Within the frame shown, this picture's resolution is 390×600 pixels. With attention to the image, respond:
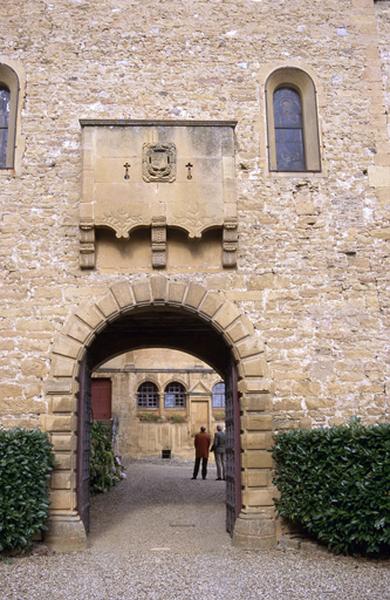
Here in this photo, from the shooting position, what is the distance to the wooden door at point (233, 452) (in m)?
7.75

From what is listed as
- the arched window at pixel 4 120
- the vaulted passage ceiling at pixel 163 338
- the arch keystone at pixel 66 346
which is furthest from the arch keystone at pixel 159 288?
the arched window at pixel 4 120

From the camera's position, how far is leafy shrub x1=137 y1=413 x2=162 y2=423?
23.3 metres

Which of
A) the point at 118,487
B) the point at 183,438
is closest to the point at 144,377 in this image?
the point at 183,438

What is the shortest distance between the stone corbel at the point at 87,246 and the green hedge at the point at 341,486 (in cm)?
327

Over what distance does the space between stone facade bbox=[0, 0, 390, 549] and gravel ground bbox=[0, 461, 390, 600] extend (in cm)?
57

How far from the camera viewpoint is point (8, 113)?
8688 mm

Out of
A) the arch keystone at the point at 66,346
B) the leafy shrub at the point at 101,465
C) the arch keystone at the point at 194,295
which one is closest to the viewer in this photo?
the arch keystone at the point at 66,346

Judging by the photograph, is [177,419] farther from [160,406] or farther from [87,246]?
[87,246]

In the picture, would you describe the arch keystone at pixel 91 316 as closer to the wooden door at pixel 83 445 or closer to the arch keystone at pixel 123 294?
the arch keystone at pixel 123 294

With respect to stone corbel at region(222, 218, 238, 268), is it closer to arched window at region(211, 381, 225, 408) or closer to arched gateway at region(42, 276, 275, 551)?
arched gateway at region(42, 276, 275, 551)

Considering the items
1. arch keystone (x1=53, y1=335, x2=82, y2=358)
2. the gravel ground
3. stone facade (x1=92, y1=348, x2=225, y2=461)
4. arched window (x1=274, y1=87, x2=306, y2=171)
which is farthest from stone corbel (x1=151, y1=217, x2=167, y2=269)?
stone facade (x1=92, y1=348, x2=225, y2=461)

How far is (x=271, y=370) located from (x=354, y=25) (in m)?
5.21

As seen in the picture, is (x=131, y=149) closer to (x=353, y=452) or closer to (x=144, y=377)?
(x=353, y=452)

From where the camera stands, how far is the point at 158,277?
7996 millimetres
